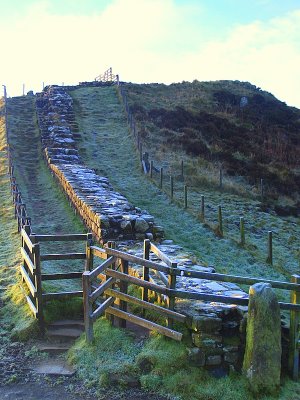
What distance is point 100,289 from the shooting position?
300 inches

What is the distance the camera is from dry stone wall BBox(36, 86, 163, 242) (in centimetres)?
1244

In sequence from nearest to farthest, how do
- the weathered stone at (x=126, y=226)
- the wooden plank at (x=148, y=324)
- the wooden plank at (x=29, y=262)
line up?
1. the wooden plank at (x=148, y=324)
2. the wooden plank at (x=29, y=262)
3. the weathered stone at (x=126, y=226)

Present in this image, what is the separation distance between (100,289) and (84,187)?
922 centimetres

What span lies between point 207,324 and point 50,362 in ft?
8.90

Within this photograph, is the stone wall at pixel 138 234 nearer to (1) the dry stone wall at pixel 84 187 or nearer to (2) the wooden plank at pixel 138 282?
(1) the dry stone wall at pixel 84 187

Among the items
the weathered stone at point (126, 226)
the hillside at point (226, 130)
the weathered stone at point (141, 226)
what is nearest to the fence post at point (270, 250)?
the weathered stone at point (141, 226)

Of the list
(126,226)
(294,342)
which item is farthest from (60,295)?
(294,342)

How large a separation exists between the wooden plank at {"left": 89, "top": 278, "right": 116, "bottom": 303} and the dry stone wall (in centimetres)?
298

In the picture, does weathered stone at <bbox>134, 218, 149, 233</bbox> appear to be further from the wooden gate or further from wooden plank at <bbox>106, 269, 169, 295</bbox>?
wooden plank at <bbox>106, 269, 169, 295</bbox>

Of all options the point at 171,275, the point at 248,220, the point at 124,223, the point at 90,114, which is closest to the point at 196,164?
the point at 248,220

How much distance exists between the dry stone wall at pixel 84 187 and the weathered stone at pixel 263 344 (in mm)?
4793

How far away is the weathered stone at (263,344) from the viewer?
616 centimetres

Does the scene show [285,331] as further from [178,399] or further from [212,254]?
[212,254]

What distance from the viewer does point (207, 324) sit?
668cm
